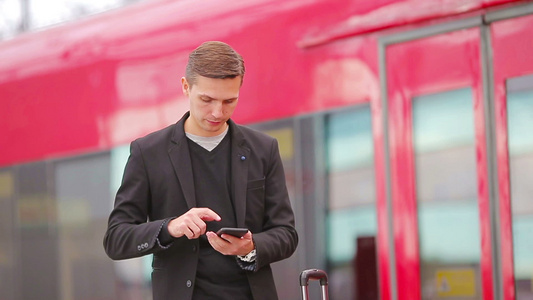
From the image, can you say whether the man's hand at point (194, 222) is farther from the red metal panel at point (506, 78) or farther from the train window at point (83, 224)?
the train window at point (83, 224)

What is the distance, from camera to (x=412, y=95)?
4.20 meters

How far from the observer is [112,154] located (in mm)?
5859

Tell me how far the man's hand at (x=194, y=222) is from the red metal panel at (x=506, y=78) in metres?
1.63

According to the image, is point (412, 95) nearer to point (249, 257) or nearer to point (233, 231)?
point (249, 257)

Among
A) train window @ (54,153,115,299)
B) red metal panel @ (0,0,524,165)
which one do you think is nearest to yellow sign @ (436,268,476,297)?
red metal panel @ (0,0,524,165)

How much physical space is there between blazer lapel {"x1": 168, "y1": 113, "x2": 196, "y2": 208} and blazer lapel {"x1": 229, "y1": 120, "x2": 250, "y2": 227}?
0.12 m

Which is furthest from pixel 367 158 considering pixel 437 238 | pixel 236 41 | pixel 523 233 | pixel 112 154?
pixel 112 154

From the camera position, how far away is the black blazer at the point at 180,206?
2.77m

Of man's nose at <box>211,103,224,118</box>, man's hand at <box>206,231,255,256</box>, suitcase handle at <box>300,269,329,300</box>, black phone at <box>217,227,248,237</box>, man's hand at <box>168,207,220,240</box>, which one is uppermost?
man's nose at <box>211,103,224,118</box>

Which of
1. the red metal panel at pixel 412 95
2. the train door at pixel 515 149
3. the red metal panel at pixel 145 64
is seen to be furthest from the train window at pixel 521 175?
the red metal panel at pixel 145 64

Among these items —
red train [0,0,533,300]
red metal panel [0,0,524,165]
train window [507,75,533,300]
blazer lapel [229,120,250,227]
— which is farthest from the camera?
→ red metal panel [0,0,524,165]

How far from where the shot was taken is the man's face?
273 centimetres

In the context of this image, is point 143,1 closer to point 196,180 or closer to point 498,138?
point 498,138

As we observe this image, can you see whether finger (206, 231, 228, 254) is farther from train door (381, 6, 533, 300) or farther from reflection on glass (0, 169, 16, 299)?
reflection on glass (0, 169, 16, 299)
